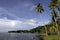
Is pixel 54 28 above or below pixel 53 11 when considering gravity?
below

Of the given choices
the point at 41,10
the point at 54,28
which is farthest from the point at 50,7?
the point at 54,28

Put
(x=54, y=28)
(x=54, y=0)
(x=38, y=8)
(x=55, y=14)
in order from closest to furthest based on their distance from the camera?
(x=54, y=0), (x=55, y=14), (x=38, y=8), (x=54, y=28)

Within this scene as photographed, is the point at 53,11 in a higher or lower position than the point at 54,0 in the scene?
lower

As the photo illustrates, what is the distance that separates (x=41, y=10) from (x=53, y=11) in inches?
428

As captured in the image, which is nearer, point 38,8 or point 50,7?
point 50,7

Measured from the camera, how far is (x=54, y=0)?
77.0 m

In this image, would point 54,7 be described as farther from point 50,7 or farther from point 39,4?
point 39,4

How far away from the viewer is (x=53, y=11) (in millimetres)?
81312

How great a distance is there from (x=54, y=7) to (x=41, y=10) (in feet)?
41.7

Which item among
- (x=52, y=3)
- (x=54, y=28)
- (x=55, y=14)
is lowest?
(x=54, y=28)

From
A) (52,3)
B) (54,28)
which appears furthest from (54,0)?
(54,28)

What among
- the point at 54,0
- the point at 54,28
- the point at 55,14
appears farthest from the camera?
the point at 54,28

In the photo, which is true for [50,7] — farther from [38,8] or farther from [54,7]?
[38,8]

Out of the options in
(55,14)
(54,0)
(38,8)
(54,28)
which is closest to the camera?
(54,0)
